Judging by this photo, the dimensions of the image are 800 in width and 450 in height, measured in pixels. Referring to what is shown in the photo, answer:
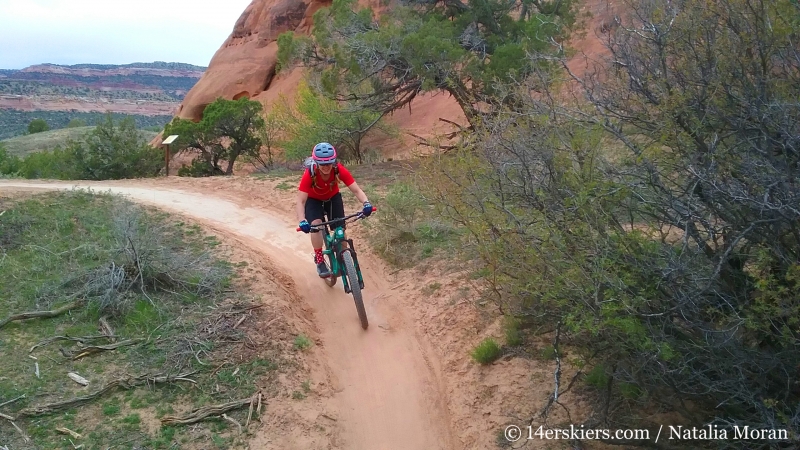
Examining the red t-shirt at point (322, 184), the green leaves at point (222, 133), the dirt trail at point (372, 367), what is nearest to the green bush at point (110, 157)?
the green leaves at point (222, 133)

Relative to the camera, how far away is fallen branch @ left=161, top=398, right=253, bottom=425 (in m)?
5.06

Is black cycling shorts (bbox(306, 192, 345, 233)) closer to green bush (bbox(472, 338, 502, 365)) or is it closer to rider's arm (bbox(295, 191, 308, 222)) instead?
rider's arm (bbox(295, 191, 308, 222))

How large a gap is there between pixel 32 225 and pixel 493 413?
7058 millimetres

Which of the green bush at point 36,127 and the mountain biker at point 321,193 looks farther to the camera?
the green bush at point 36,127

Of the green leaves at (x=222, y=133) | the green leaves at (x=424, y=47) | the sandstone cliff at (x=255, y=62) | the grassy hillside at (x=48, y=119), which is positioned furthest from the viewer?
the grassy hillside at (x=48, y=119)

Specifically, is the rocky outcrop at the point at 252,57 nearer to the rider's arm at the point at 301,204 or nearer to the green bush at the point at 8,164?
the green bush at the point at 8,164

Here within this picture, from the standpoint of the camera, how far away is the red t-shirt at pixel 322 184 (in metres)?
6.82

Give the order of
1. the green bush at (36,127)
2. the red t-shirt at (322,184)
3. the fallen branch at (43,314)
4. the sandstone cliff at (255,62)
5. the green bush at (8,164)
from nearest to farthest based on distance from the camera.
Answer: the fallen branch at (43,314) < the red t-shirt at (322,184) < the green bush at (8,164) < the sandstone cliff at (255,62) < the green bush at (36,127)

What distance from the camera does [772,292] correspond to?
11.2ft

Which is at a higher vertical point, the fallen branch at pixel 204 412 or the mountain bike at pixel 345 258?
the mountain bike at pixel 345 258

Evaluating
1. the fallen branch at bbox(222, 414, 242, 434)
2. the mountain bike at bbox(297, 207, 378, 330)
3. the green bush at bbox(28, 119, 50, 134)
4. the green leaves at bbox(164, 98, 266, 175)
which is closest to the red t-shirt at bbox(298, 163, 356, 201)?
the mountain bike at bbox(297, 207, 378, 330)

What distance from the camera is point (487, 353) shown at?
595 cm

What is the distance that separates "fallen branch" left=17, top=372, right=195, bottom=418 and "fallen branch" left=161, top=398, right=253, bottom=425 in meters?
0.47

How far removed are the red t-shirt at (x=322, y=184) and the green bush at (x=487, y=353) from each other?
2.28 metres
